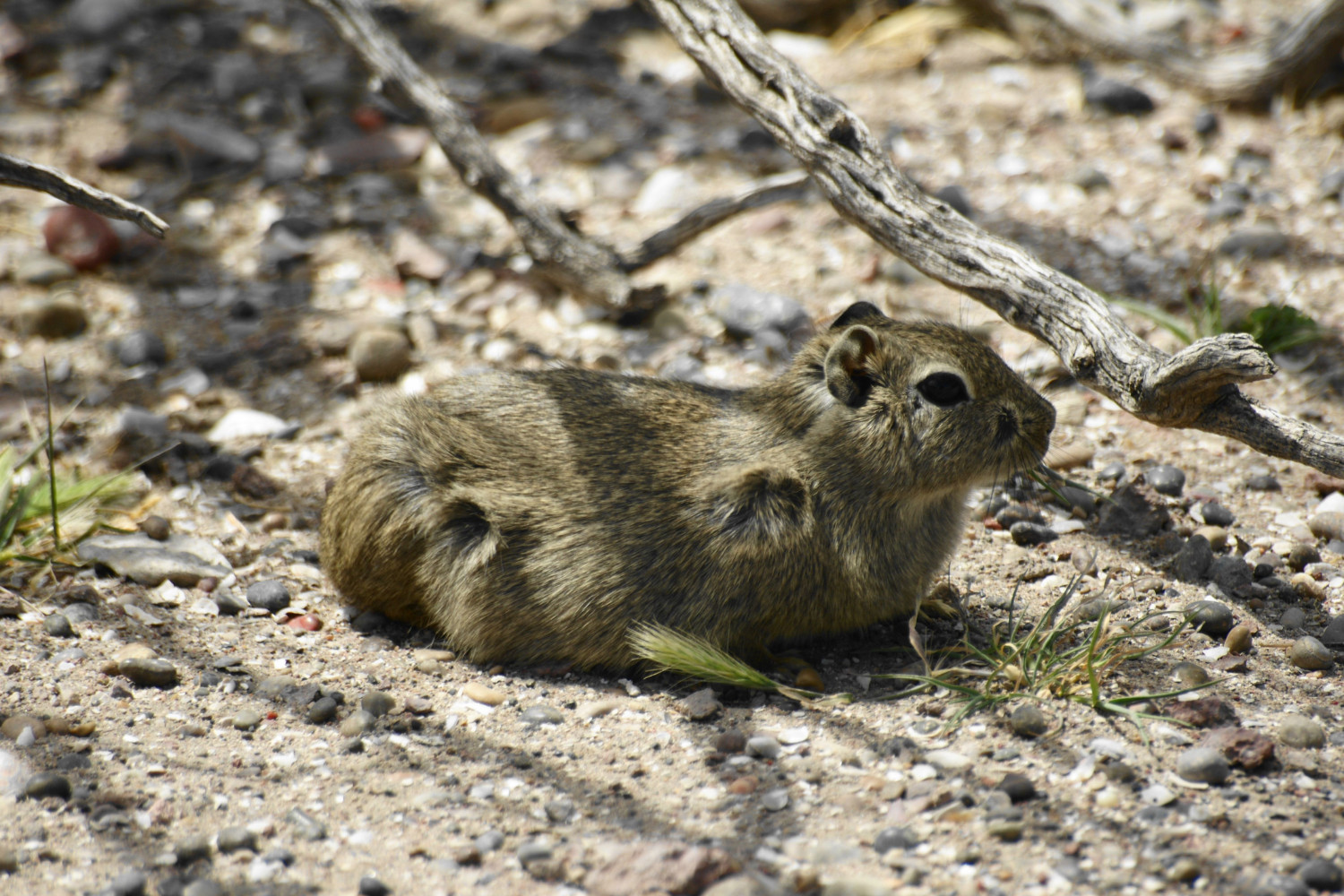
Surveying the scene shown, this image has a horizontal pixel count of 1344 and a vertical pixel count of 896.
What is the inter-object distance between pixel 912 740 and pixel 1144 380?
4.60 feet

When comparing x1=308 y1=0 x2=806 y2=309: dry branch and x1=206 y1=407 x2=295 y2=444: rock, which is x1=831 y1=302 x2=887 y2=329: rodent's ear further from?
x1=206 y1=407 x2=295 y2=444: rock

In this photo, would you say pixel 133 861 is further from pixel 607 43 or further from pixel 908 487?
pixel 607 43

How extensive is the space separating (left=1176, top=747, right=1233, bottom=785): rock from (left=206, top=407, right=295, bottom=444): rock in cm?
439

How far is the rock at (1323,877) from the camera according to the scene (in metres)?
2.83

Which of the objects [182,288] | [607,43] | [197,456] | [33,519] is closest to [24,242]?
[182,288]

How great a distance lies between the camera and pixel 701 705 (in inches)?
156

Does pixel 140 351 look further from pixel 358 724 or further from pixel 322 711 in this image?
pixel 358 724

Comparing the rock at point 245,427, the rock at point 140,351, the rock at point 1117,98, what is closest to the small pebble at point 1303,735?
the rock at point 245,427

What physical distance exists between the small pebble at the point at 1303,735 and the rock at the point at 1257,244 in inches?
144

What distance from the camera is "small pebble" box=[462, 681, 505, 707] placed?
161 inches

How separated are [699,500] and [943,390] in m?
0.97

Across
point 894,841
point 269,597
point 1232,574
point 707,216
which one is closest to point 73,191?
point 269,597

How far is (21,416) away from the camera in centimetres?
578

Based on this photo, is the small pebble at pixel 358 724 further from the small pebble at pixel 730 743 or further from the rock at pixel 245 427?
the rock at pixel 245 427
